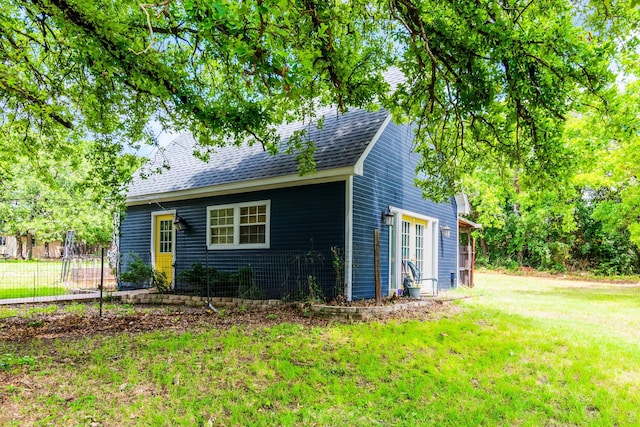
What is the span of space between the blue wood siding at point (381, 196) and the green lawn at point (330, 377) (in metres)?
2.36

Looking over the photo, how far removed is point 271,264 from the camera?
30.9 feet

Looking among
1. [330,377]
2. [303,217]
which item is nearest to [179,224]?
[303,217]

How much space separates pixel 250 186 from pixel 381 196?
124 inches

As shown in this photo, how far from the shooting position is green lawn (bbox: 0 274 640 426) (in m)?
3.47

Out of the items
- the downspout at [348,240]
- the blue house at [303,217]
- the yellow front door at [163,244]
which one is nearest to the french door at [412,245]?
the blue house at [303,217]

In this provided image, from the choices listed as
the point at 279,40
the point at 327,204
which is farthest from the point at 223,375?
the point at 327,204

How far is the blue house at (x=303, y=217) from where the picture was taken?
8.55 meters

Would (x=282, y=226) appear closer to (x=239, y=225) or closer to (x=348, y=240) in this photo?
(x=239, y=225)

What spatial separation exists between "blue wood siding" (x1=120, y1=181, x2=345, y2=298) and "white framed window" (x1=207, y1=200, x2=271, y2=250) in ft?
0.44

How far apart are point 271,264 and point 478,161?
5231 millimetres

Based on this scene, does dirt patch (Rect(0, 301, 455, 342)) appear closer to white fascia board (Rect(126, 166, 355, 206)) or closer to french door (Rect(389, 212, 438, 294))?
french door (Rect(389, 212, 438, 294))

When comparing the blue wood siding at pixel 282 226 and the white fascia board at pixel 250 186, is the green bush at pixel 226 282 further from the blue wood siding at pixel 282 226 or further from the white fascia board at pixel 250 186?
the white fascia board at pixel 250 186

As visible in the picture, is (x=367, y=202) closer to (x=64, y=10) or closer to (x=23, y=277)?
(x=64, y=10)

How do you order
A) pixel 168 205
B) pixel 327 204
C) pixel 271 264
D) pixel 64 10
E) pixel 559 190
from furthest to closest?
pixel 168 205 < pixel 271 264 < pixel 327 204 < pixel 559 190 < pixel 64 10
